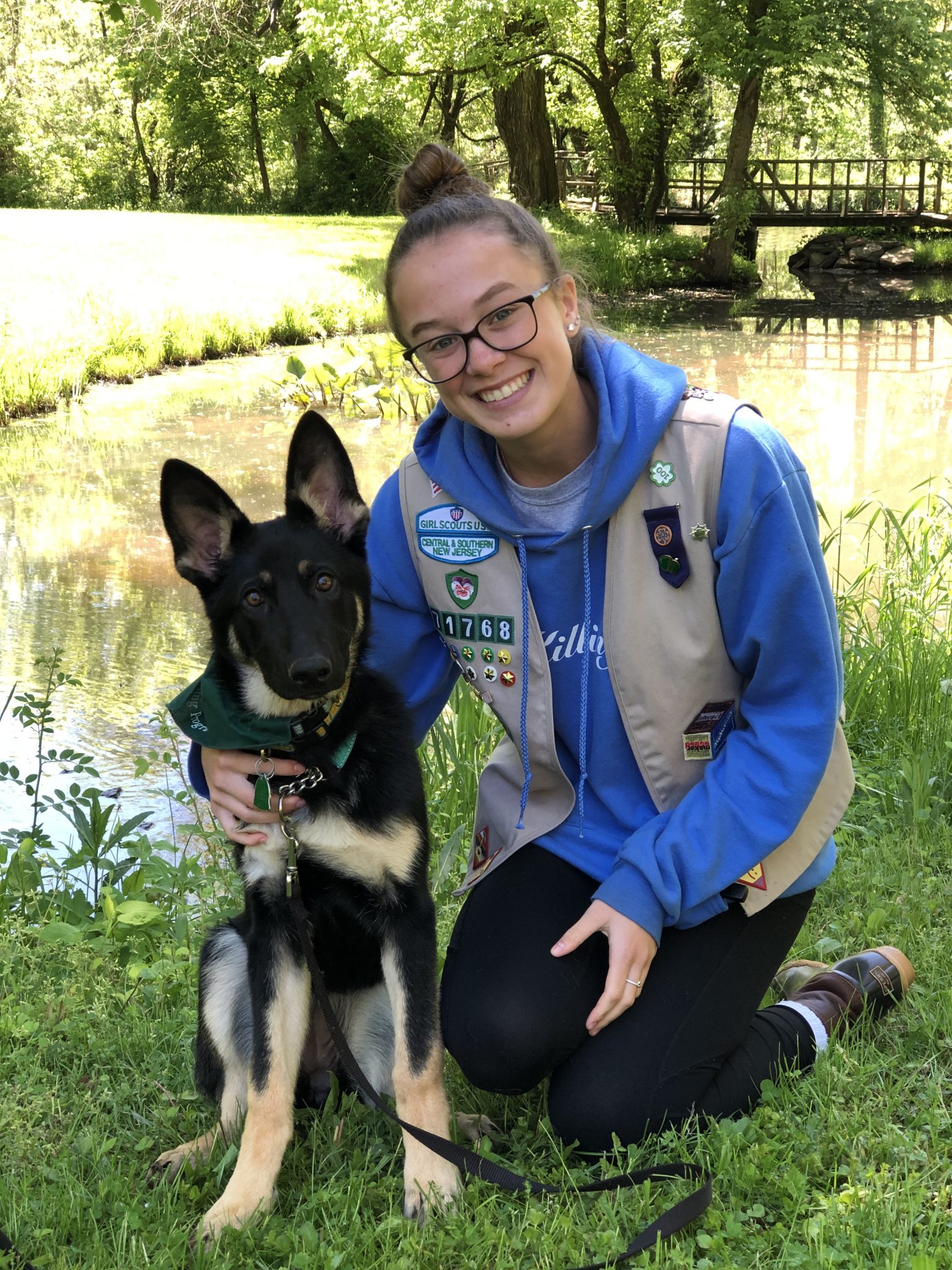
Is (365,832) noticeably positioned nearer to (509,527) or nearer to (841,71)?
(509,527)

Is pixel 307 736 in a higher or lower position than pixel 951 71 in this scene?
lower

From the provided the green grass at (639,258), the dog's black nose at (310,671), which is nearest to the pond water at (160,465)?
the dog's black nose at (310,671)

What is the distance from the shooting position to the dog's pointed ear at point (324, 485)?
2477 millimetres

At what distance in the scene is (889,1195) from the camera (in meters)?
2.01

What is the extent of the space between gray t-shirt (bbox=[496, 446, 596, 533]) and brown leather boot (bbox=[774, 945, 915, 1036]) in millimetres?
1234

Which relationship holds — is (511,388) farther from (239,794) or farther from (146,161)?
(146,161)

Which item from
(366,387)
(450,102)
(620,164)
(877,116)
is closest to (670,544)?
(366,387)

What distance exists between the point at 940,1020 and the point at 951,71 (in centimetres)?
2376

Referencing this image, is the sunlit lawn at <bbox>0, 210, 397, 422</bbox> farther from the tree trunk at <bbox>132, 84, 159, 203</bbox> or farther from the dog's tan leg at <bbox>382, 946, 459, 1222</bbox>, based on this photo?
the tree trunk at <bbox>132, 84, 159, 203</bbox>

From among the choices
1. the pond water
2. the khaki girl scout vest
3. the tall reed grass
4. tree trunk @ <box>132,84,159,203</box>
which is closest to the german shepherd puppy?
the khaki girl scout vest

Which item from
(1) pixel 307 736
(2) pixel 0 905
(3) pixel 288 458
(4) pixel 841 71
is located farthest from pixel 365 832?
(4) pixel 841 71

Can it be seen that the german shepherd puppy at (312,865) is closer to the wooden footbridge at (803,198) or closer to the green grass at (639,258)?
the green grass at (639,258)

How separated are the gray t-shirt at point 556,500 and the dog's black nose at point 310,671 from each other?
23.9 inches

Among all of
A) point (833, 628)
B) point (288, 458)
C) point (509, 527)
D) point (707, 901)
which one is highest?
point (288, 458)
